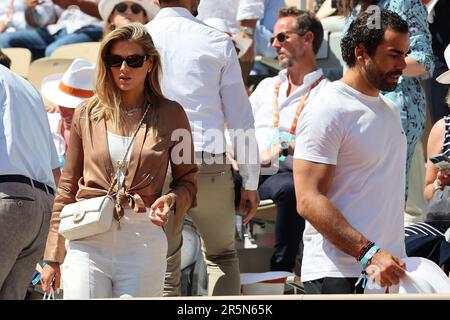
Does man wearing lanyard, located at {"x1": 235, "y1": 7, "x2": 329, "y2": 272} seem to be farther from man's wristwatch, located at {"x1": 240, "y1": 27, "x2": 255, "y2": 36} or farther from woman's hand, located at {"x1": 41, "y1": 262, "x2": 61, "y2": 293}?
woman's hand, located at {"x1": 41, "y1": 262, "x2": 61, "y2": 293}

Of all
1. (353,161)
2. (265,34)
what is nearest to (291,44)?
(265,34)

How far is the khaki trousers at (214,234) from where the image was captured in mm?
6242

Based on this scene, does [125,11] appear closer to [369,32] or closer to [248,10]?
[248,10]

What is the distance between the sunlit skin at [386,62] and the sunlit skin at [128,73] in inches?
40.6

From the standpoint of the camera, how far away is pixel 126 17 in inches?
343

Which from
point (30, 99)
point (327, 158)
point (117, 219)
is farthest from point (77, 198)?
point (327, 158)

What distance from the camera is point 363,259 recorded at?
463 cm

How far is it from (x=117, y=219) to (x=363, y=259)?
1101mm

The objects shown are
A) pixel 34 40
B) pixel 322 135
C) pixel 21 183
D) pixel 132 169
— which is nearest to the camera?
pixel 322 135

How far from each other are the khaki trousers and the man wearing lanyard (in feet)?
2.70

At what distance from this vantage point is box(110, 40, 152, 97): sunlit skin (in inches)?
210

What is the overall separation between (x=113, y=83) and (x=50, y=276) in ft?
3.05

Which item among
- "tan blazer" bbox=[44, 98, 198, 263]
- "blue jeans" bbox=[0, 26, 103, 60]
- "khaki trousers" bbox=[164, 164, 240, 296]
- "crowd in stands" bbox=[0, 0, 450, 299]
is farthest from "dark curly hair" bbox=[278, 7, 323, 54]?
"blue jeans" bbox=[0, 26, 103, 60]
